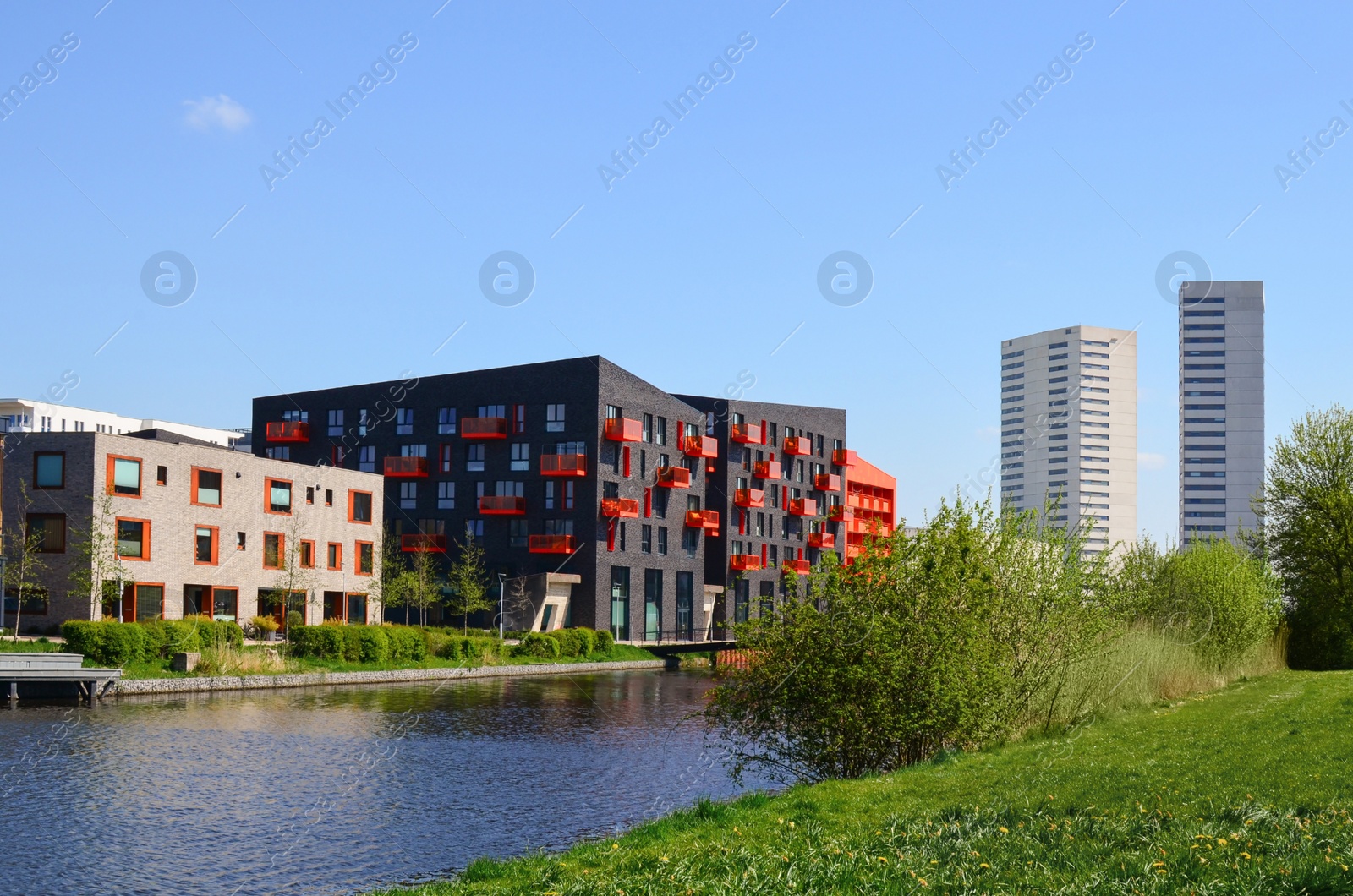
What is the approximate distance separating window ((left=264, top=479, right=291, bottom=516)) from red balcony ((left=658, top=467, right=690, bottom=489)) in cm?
2751

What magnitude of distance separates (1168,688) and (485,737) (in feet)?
54.4

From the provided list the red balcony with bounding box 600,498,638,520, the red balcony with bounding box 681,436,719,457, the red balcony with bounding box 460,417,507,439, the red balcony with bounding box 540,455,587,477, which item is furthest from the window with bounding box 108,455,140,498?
the red balcony with bounding box 681,436,719,457

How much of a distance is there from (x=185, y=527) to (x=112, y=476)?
16.2 feet

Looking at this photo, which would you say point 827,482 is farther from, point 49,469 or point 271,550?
point 49,469

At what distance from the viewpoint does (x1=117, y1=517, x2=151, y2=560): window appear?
164 feet

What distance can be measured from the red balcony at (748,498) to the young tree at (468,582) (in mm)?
23656

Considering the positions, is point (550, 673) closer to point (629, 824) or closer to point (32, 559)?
point (32, 559)

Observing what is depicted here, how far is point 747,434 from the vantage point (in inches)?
3720

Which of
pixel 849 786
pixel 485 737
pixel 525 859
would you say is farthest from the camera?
pixel 485 737

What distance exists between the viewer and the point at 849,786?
15.9 m

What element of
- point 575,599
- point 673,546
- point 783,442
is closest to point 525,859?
point 575,599

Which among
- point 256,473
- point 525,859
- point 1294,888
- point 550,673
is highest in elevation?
point 256,473

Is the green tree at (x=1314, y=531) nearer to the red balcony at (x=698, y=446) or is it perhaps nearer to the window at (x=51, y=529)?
the red balcony at (x=698, y=446)

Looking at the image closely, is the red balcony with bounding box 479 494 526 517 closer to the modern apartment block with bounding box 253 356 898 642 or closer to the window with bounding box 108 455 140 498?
the modern apartment block with bounding box 253 356 898 642
